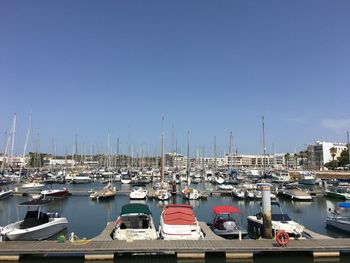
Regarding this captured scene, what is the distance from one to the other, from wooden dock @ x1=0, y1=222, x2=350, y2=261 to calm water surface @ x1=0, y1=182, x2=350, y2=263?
3.44 feet

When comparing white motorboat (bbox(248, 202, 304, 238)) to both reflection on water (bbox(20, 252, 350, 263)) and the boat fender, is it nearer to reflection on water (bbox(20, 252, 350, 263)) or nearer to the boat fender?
reflection on water (bbox(20, 252, 350, 263))

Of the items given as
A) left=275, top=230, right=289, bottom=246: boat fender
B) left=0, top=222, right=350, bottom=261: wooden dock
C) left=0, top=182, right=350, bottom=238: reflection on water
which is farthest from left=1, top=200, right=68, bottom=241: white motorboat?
left=275, top=230, right=289, bottom=246: boat fender

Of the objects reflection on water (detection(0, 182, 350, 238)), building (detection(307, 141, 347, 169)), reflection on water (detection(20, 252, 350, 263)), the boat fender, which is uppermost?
building (detection(307, 141, 347, 169))

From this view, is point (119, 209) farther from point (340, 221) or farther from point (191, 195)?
point (340, 221)

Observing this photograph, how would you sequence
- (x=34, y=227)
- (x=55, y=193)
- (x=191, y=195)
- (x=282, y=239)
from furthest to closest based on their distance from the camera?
(x=55, y=193) < (x=191, y=195) < (x=34, y=227) < (x=282, y=239)

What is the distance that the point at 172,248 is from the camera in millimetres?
20141

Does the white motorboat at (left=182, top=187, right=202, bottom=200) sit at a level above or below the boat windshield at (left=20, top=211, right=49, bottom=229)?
below

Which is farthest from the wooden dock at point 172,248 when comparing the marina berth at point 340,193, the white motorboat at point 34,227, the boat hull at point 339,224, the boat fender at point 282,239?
the marina berth at point 340,193

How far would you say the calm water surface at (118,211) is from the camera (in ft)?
106

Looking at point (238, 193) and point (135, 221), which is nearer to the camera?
point (135, 221)

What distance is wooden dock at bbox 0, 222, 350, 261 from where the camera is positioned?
65.0ft

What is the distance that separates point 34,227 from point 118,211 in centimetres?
1971

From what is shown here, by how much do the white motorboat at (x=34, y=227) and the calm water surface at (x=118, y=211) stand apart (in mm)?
2162

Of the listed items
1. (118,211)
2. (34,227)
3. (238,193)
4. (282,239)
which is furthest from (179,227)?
(238,193)
